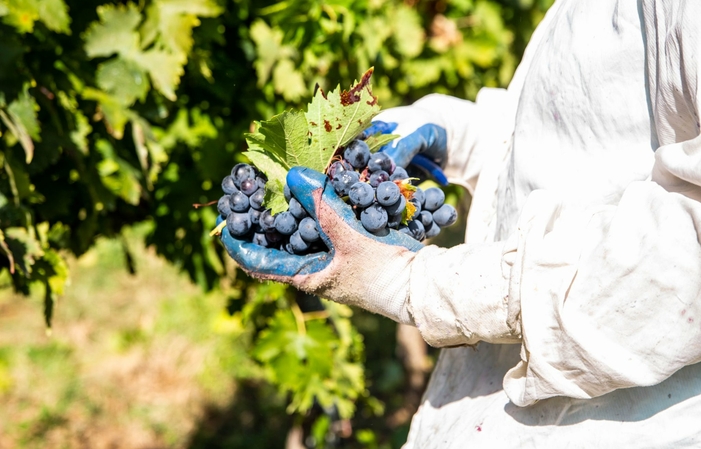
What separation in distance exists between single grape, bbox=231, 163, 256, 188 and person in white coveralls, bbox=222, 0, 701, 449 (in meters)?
0.12

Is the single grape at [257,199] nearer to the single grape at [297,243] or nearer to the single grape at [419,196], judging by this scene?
the single grape at [297,243]

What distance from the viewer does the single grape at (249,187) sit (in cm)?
121

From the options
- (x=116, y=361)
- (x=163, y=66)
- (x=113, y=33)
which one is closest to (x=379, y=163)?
(x=163, y=66)

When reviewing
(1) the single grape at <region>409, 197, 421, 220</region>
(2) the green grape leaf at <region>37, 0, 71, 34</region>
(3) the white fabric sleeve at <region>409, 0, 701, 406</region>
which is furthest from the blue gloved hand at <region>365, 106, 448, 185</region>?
(2) the green grape leaf at <region>37, 0, 71, 34</region>

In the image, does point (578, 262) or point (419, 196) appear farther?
point (419, 196)

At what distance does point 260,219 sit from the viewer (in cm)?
121

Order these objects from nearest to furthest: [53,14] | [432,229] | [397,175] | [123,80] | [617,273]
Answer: [617,273]
[397,175]
[432,229]
[53,14]
[123,80]

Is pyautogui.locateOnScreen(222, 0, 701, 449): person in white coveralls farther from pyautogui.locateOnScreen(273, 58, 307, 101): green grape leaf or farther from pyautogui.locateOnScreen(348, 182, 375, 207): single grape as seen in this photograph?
pyautogui.locateOnScreen(273, 58, 307, 101): green grape leaf

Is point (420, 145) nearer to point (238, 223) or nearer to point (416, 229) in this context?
point (416, 229)

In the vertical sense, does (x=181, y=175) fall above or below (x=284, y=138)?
below

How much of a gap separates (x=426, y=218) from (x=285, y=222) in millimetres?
291

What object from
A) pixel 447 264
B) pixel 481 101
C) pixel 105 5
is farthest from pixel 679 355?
pixel 105 5

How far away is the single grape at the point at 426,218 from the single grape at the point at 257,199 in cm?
31

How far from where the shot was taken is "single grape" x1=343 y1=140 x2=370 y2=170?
1188mm
